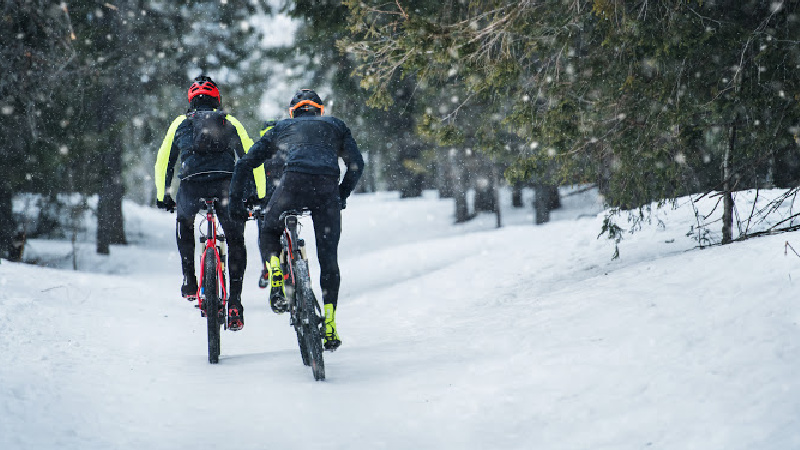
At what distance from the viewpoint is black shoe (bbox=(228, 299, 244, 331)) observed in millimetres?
5859

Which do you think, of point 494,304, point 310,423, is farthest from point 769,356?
point 494,304

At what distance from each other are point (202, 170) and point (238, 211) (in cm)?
62

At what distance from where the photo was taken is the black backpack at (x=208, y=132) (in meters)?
5.84

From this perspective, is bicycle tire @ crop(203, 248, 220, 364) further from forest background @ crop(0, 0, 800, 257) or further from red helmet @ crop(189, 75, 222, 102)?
forest background @ crop(0, 0, 800, 257)

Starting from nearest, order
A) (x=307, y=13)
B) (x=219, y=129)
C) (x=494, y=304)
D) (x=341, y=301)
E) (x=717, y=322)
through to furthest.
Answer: (x=717, y=322) < (x=219, y=129) < (x=494, y=304) < (x=307, y=13) < (x=341, y=301)

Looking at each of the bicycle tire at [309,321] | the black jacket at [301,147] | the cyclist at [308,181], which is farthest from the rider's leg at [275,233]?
the bicycle tire at [309,321]

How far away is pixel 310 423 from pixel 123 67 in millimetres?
16452

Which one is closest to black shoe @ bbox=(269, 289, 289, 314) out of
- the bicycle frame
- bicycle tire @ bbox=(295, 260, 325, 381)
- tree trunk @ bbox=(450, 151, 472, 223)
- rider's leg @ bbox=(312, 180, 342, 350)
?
bicycle tire @ bbox=(295, 260, 325, 381)

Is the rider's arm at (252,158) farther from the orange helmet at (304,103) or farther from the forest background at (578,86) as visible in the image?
the forest background at (578,86)

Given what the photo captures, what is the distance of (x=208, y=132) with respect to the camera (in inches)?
231

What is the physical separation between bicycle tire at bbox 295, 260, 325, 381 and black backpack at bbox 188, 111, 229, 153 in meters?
1.57

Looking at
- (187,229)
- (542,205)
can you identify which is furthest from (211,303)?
(542,205)

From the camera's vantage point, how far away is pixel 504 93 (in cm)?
836

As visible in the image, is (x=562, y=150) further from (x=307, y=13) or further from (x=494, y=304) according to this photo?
(x=307, y=13)
